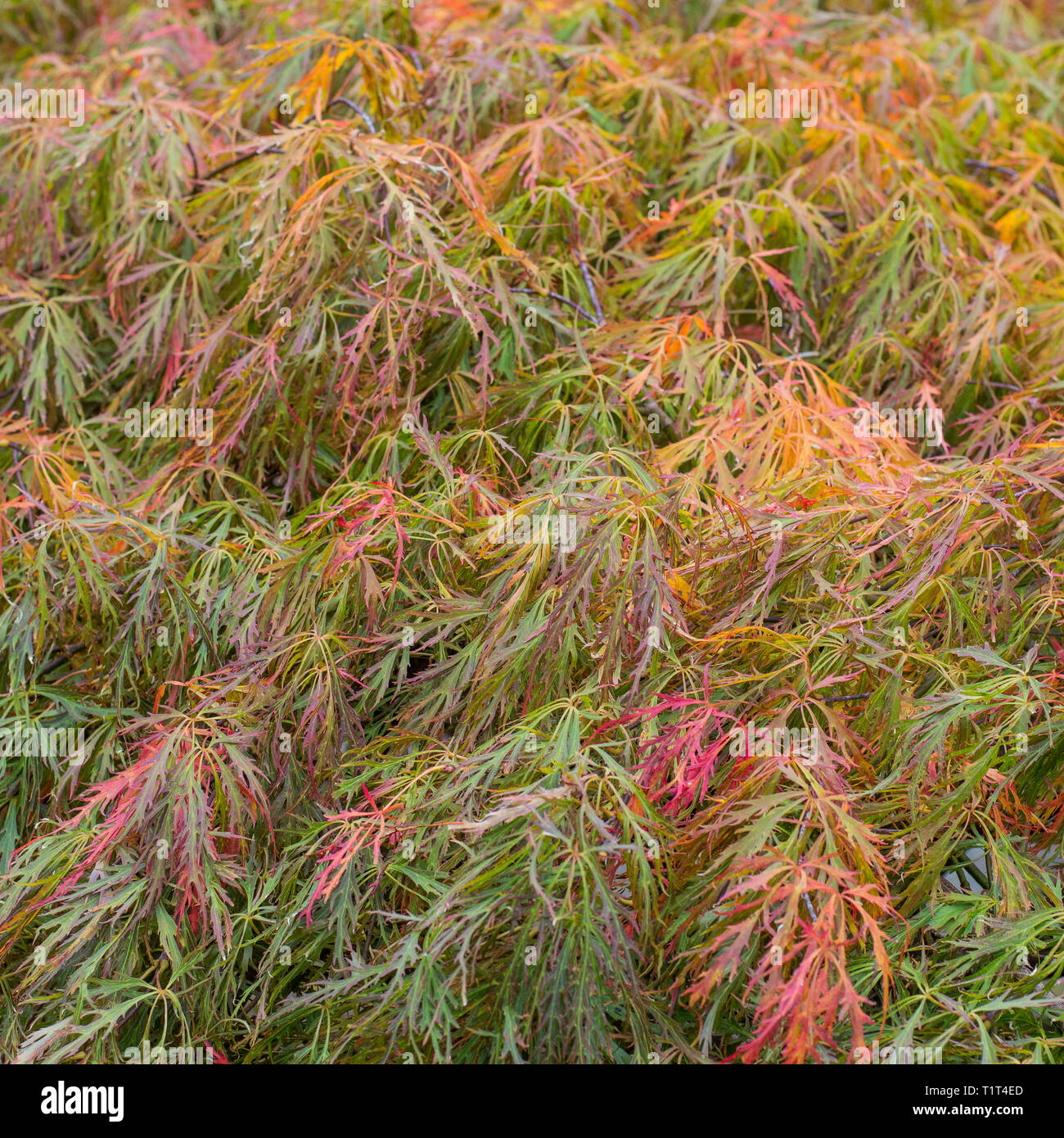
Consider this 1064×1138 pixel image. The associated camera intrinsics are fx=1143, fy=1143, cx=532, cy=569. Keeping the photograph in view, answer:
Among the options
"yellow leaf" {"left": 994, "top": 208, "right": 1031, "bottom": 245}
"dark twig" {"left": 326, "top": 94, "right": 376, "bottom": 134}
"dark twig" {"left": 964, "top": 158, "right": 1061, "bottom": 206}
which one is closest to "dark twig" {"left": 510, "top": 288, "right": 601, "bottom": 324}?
"dark twig" {"left": 326, "top": 94, "right": 376, "bottom": 134}

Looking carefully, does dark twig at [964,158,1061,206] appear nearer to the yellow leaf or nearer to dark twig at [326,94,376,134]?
the yellow leaf

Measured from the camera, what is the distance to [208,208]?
2924mm

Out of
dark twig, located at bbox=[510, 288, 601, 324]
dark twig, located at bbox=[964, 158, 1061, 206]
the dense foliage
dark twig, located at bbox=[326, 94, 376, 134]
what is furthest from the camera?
dark twig, located at bbox=[964, 158, 1061, 206]

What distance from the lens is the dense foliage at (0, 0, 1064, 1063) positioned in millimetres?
1803

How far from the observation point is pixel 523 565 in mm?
2035

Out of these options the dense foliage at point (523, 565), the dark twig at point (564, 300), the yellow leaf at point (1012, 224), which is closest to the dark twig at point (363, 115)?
the dense foliage at point (523, 565)

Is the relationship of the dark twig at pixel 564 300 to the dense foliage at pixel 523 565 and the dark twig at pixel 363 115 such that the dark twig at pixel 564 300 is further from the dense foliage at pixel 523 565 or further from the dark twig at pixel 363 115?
the dark twig at pixel 363 115

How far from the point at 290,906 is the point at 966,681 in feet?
4.23

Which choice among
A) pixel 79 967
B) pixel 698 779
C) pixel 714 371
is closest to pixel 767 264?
pixel 714 371

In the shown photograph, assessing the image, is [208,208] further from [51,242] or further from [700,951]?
[700,951]

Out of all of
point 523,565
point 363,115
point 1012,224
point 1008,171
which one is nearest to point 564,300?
point 363,115

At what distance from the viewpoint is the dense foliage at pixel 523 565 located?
1803mm

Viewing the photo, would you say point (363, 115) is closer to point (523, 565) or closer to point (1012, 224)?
point (523, 565)

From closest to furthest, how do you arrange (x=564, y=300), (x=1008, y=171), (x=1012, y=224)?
(x=564, y=300) → (x=1012, y=224) → (x=1008, y=171)
